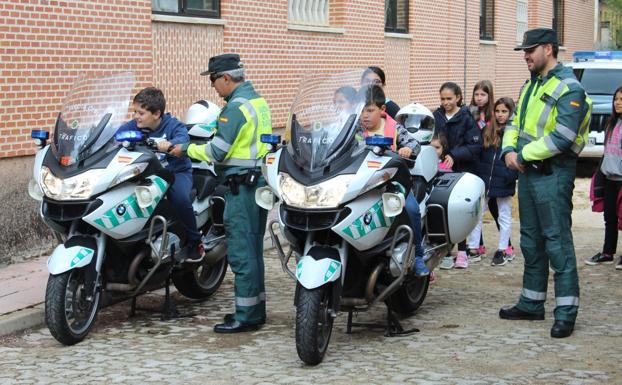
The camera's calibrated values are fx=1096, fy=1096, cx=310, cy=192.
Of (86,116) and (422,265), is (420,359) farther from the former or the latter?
(86,116)

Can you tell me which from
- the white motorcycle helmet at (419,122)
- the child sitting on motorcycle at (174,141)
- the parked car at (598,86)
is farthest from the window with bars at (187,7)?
the parked car at (598,86)

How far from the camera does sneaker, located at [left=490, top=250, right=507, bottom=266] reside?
33.8 feet

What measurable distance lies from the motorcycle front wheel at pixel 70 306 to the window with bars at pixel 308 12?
9239mm

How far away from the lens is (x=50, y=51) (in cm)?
1048

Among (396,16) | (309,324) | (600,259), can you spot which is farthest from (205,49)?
(396,16)

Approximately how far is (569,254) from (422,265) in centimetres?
102

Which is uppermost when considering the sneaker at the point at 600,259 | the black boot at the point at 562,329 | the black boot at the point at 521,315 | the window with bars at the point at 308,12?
the window with bars at the point at 308,12

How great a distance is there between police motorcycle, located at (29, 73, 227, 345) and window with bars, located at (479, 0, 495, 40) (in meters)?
19.1

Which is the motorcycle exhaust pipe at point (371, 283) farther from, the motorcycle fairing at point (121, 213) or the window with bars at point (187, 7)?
the window with bars at point (187, 7)

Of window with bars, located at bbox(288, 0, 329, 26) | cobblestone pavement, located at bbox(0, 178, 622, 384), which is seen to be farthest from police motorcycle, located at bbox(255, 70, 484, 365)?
window with bars, located at bbox(288, 0, 329, 26)

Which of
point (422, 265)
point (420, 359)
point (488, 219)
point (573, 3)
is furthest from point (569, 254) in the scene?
point (573, 3)

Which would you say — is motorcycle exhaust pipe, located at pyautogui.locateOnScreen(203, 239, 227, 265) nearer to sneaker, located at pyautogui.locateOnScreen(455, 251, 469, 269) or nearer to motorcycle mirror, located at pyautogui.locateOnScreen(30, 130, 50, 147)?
motorcycle mirror, located at pyautogui.locateOnScreen(30, 130, 50, 147)

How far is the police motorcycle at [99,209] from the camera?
23.0 feet

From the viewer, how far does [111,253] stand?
292 inches
